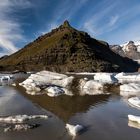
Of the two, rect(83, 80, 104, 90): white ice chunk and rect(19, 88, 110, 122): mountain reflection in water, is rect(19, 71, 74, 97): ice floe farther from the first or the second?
rect(19, 88, 110, 122): mountain reflection in water

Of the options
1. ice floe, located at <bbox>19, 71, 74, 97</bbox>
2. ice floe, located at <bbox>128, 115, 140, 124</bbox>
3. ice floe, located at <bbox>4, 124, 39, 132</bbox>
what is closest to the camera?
ice floe, located at <bbox>4, 124, 39, 132</bbox>

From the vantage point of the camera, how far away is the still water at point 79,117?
15.9 metres

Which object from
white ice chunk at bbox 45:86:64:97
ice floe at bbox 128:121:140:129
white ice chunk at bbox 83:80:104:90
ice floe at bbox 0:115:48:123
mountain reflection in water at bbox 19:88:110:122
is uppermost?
white ice chunk at bbox 83:80:104:90

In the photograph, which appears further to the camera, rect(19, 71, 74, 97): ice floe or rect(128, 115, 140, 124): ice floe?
rect(19, 71, 74, 97): ice floe

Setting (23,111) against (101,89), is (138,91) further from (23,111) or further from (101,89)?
(23,111)

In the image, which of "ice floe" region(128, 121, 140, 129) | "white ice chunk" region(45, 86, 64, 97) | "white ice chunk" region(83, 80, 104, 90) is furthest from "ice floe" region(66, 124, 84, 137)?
"white ice chunk" region(83, 80, 104, 90)

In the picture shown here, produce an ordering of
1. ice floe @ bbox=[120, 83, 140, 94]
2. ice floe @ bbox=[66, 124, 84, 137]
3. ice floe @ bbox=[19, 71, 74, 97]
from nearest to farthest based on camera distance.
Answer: ice floe @ bbox=[66, 124, 84, 137], ice floe @ bbox=[19, 71, 74, 97], ice floe @ bbox=[120, 83, 140, 94]

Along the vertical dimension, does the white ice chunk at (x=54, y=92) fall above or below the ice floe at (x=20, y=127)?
above

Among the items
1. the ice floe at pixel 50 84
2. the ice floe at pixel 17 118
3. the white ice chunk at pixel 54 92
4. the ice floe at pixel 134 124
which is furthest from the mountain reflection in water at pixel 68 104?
the ice floe at pixel 134 124

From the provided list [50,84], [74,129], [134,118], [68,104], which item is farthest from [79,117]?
[50,84]

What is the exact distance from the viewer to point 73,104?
27.1m

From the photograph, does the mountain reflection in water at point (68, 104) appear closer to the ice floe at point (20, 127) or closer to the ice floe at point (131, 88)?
the ice floe at point (20, 127)

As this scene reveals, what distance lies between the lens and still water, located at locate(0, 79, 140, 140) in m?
15.9

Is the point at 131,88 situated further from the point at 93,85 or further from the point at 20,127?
the point at 20,127
